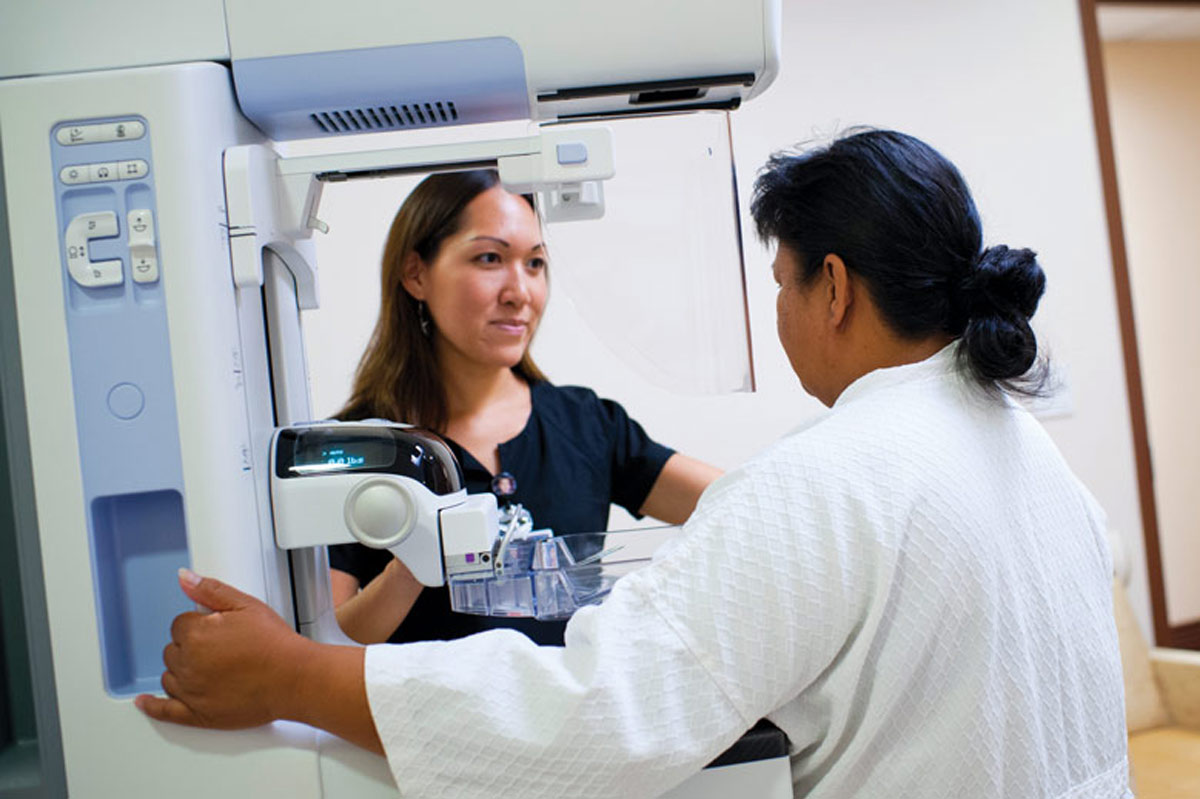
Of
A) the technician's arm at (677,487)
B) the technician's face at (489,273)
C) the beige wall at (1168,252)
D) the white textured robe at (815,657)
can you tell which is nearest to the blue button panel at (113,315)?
the white textured robe at (815,657)

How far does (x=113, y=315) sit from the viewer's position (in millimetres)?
791

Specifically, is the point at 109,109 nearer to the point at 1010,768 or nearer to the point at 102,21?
the point at 102,21

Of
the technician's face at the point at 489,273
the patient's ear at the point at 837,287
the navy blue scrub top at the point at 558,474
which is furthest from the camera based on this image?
the technician's face at the point at 489,273

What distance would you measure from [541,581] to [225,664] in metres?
0.35

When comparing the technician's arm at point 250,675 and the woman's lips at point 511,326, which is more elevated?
the woman's lips at point 511,326

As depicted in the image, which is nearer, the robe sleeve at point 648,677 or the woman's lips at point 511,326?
the robe sleeve at point 648,677

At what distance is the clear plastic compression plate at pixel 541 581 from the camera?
3.24 feet

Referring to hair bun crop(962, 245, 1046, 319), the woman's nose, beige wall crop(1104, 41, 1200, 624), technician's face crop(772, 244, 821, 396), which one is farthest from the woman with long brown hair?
beige wall crop(1104, 41, 1200, 624)

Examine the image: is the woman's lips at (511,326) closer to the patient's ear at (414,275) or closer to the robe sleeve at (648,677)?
the patient's ear at (414,275)

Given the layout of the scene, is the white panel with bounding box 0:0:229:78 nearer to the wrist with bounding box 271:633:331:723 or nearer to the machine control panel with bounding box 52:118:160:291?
the machine control panel with bounding box 52:118:160:291

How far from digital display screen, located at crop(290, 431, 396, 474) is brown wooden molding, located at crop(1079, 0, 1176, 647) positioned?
97.3 inches

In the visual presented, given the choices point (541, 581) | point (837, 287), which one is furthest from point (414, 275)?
point (837, 287)

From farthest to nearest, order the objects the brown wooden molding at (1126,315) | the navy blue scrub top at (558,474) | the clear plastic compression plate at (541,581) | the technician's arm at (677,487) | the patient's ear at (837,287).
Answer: the brown wooden molding at (1126,315) → the technician's arm at (677,487) → the navy blue scrub top at (558,474) → the clear plastic compression plate at (541,581) → the patient's ear at (837,287)

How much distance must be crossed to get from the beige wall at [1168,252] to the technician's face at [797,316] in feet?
10.1
